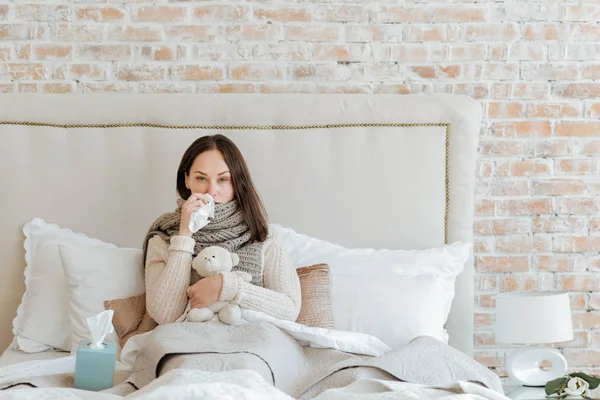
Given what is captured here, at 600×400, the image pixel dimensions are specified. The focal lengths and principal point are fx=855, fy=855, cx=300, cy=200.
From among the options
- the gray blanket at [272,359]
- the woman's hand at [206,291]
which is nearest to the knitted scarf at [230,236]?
the woman's hand at [206,291]

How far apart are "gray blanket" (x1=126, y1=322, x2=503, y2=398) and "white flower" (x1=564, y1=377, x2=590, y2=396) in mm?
472

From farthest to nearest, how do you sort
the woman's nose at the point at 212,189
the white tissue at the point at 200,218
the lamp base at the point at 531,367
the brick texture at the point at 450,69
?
1. the brick texture at the point at 450,69
2. the lamp base at the point at 531,367
3. the woman's nose at the point at 212,189
4. the white tissue at the point at 200,218

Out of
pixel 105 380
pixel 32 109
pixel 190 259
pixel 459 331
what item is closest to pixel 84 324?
pixel 190 259

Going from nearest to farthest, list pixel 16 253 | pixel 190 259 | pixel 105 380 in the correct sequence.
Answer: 1. pixel 105 380
2. pixel 190 259
3. pixel 16 253

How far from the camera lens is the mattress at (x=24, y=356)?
260 centimetres

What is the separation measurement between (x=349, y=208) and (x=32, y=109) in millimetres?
1172

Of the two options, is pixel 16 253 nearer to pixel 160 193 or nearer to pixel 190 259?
pixel 160 193

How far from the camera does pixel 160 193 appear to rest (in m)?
3.02

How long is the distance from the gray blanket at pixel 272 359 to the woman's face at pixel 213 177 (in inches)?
19.5

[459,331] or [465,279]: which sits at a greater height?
[465,279]

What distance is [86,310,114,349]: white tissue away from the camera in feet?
7.00

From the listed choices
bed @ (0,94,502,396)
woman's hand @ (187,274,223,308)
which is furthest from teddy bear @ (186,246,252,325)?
bed @ (0,94,502,396)

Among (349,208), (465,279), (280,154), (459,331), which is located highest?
(280,154)

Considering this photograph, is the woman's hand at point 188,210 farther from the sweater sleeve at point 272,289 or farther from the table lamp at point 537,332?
the table lamp at point 537,332
